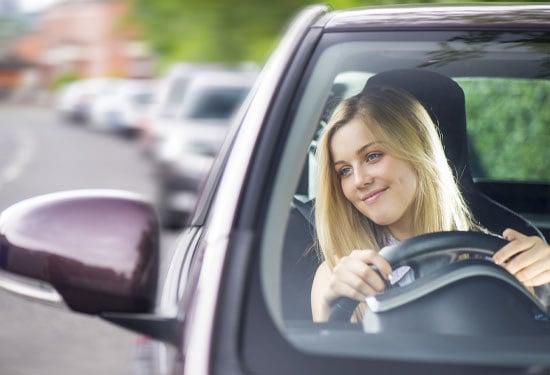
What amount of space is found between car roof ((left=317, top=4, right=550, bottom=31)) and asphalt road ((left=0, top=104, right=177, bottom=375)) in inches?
Answer: 46.7

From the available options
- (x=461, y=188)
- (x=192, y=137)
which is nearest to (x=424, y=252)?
(x=461, y=188)

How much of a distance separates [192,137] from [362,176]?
8511 millimetres

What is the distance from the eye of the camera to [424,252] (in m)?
2.00

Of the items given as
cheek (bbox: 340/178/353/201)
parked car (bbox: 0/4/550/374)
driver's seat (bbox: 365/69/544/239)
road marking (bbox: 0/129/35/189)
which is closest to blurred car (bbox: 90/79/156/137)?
road marking (bbox: 0/129/35/189)

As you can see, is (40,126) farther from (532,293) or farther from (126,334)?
(532,293)

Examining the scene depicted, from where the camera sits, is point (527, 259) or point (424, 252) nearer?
point (424, 252)

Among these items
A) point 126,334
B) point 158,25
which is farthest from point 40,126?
point 126,334

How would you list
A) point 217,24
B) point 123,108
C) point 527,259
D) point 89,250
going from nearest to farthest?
point 89,250 < point 527,259 < point 217,24 < point 123,108

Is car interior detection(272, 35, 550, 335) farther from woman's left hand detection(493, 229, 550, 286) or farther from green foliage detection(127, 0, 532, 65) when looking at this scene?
green foliage detection(127, 0, 532, 65)

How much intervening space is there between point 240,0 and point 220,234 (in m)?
14.6

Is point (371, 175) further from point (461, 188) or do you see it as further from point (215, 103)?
point (215, 103)

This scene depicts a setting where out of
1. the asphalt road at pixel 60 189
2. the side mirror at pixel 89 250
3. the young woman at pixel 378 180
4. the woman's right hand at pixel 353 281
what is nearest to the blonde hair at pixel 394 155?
the young woman at pixel 378 180

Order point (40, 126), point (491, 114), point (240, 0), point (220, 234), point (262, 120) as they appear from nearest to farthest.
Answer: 1. point (220, 234)
2. point (262, 120)
3. point (491, 114)
4. point (240, 0)
5. point (40, 126)

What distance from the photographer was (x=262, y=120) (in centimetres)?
204
